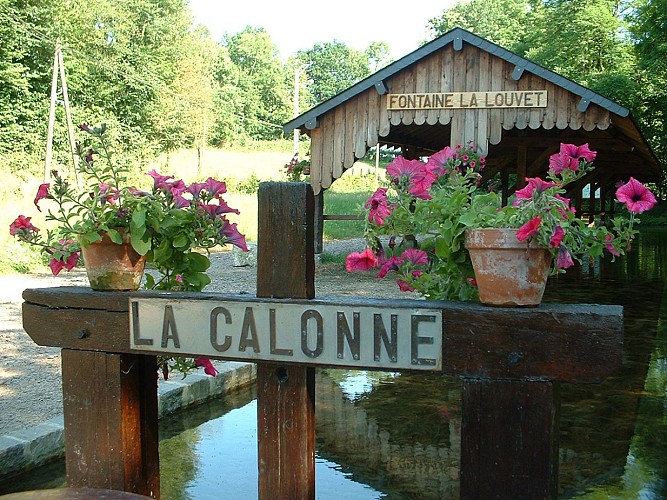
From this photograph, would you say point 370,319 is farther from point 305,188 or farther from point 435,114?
point 435,114

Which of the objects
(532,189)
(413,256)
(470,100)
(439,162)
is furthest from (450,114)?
(532,189)

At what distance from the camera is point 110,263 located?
102 inches

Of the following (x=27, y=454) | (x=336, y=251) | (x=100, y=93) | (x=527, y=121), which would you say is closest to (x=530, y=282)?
(x=27, y=454)

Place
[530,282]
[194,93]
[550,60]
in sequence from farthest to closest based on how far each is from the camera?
1. [194,93]
2. [550,60]
3. [530,282]

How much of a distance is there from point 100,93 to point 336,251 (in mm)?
26014

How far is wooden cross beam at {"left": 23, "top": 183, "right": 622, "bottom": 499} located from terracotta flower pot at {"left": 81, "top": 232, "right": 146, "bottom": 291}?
8cm

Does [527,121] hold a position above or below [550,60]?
below

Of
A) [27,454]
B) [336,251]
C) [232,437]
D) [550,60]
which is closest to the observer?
[27,454]

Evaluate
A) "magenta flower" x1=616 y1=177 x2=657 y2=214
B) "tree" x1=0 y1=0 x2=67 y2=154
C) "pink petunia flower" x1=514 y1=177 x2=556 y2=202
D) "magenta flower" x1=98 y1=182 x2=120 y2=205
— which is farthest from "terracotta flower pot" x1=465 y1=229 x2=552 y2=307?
"tree" x1=0 y1=0 x2=67 y2=154

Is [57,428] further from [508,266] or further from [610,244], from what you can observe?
[610,244]

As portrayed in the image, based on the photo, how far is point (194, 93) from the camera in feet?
147

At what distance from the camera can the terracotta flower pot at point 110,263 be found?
2.60 meters

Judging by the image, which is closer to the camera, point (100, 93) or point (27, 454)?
point (27, 454)

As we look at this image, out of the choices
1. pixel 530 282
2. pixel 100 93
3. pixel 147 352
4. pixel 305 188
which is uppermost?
pixel 100 93
